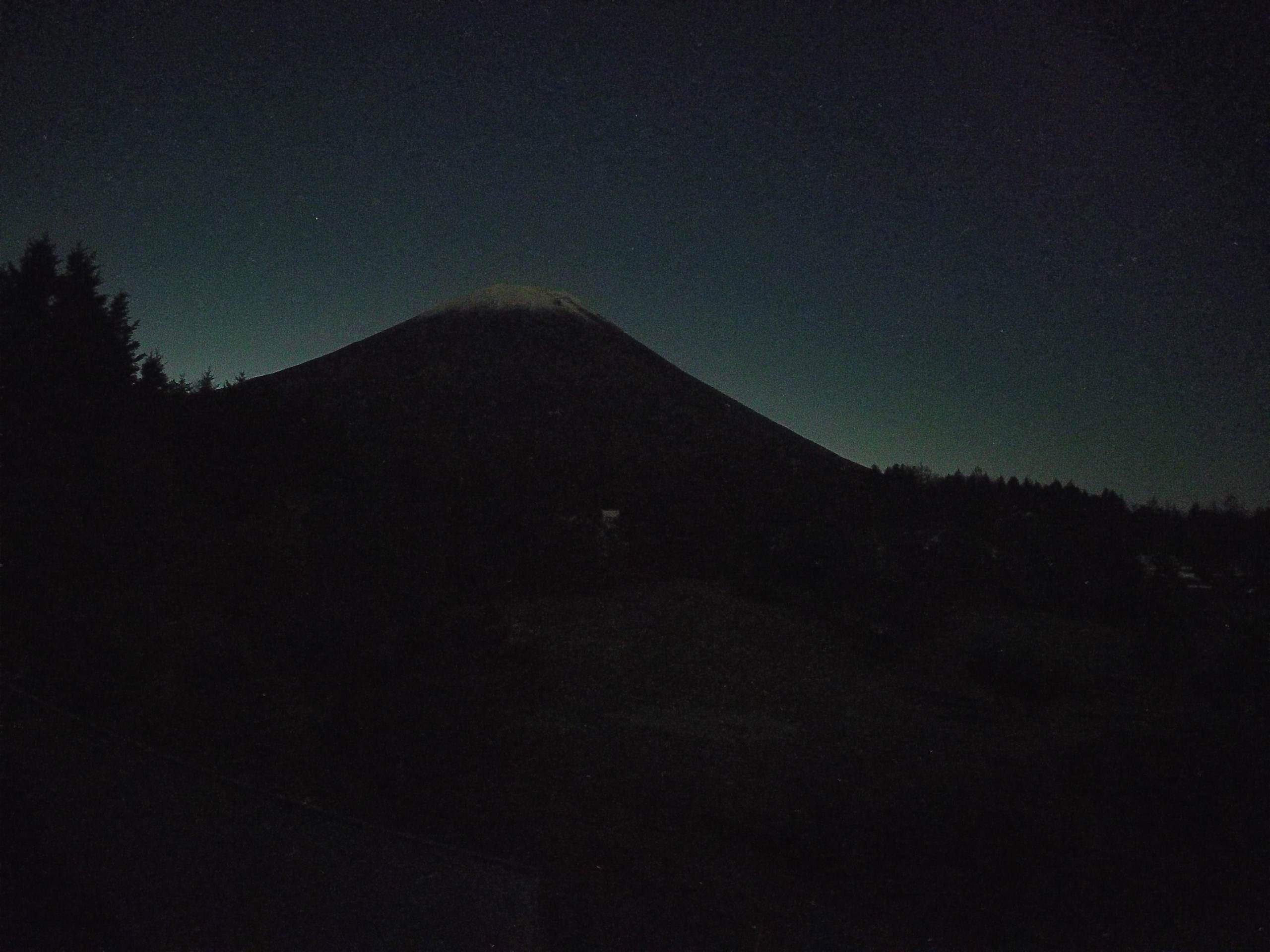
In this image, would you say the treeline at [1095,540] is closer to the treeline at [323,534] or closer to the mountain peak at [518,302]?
the treeline at [323,534]

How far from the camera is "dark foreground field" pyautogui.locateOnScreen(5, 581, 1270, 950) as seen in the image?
150 inches

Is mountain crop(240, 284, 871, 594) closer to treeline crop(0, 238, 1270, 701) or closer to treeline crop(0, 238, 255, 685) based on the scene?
treeline crop(0, 238, 1270, 701)

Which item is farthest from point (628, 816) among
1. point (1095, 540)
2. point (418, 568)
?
point (1095, 540)

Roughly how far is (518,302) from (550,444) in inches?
1104

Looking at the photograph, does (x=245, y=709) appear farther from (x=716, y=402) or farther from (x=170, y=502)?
(x=716, y=402)

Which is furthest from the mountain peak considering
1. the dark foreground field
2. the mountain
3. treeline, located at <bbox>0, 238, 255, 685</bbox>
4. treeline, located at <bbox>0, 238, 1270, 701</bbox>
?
the dark foreground field

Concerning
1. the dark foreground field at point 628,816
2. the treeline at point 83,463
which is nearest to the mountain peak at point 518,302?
the treeline at point 83,463

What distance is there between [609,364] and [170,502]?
39.9 m

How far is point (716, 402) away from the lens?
44125 mm

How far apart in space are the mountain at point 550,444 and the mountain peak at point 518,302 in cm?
19

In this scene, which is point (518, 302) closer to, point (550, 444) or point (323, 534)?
point (550, 444)

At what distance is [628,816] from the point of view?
5.74 meters

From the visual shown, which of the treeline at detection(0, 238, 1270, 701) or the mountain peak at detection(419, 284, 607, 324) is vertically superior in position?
the mountain peak at detection(419, 284, 607, 324)

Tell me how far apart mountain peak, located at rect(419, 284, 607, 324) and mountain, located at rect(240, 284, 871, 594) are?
0.19m
